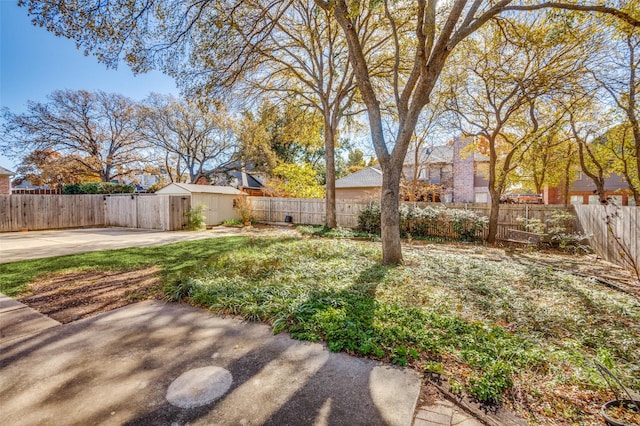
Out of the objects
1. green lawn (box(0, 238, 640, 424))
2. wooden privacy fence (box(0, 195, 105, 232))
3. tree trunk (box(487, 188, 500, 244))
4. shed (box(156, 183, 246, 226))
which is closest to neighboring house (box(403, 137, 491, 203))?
tree trunk (box(487, 188, 500, 244))

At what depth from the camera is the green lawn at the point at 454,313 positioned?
2.25 m

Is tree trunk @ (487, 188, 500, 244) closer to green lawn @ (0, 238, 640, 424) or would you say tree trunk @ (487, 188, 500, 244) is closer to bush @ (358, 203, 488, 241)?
bush @ (358, 203, 488, 241)

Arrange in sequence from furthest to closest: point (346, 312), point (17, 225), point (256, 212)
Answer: point (256, 212) → point (17, 225) → point (346, 312)

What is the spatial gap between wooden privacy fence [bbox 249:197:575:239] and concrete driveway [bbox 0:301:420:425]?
1102 cm

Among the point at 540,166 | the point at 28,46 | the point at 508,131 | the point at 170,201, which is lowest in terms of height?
the point at 170,201

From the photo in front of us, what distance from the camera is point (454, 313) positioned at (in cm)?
358

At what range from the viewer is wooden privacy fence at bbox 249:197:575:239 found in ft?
35.7

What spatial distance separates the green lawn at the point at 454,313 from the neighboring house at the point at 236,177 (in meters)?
19.0

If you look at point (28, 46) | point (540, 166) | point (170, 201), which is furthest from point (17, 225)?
point (540, 166)

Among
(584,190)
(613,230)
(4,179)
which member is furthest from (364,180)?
(4,179)

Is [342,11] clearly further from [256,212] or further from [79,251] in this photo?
[256,212]

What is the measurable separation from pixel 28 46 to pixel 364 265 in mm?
10519

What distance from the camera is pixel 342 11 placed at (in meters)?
5.81

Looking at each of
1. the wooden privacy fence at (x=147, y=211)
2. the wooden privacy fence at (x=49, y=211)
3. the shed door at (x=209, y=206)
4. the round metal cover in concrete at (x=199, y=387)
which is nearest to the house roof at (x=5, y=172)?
the wooden privacy fence at (x=49, y=211)
